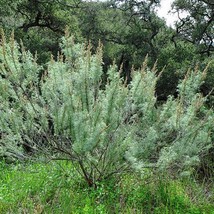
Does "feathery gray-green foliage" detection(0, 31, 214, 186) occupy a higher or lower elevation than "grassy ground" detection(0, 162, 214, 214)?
higher

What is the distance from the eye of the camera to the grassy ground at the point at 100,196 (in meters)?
3.97

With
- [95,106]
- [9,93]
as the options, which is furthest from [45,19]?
[95,106]

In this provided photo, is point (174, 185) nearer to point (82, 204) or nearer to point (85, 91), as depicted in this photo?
point (82, 204)

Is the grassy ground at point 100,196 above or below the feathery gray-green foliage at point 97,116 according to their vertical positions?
below

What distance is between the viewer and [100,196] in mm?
4156

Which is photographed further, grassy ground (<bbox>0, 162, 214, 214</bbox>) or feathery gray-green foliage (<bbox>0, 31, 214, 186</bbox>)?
grassy ground (<bbox>0, 162, 214, 214</bbox>)

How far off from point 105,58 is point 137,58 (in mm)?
2061

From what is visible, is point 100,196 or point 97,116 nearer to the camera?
point 97,116

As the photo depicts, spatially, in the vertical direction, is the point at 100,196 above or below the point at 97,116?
below

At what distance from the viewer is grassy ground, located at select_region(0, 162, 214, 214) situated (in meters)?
3.97

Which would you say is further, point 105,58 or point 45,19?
point 105,58

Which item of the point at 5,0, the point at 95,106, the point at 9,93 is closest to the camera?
the point at 95,106

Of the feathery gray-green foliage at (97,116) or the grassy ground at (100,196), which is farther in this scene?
the grassy ground at (100,196)

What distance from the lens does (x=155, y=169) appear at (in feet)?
14.7
